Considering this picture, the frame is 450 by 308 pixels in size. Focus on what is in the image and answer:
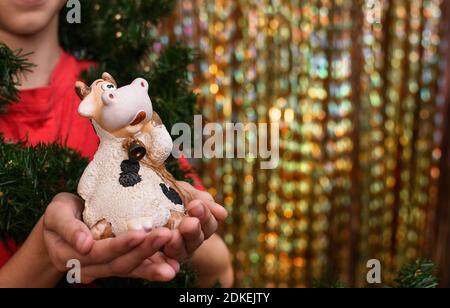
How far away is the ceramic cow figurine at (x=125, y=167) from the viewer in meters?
0.57

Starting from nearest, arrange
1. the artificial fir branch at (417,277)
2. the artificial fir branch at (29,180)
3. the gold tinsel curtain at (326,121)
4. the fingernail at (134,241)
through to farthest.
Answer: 1. the fingernail at (134,241)
2. the artificial fir branch at (29,180)
3. the artificial fir branch at (417,277)
4. the gold tinsel curtain at (326,121)

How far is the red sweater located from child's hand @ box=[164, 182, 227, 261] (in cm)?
26

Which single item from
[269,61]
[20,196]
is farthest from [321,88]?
[20,196]

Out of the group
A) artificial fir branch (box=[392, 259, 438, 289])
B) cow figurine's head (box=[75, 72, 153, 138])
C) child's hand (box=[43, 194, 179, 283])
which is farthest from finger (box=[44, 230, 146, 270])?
artificial fir branch (box=[392, 259, 438, 289])

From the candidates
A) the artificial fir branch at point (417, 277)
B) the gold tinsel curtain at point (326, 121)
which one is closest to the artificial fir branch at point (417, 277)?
the artificial fir branch at point (417, 277)

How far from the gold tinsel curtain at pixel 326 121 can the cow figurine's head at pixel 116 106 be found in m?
0.77

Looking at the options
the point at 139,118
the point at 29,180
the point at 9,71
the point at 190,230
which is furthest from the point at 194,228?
the point at 9,71

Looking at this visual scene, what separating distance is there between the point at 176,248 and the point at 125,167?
9cm

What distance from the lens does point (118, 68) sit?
90 cm

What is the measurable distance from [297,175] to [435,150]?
33 cm

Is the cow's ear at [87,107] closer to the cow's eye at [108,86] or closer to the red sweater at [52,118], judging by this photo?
the cow's eye at [108,86]

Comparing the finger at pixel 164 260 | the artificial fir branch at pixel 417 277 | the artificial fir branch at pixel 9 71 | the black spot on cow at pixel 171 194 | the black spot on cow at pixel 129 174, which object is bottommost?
the artificial fir branch at pixel 417 277

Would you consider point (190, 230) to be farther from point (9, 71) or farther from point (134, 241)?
point (9, 71)
